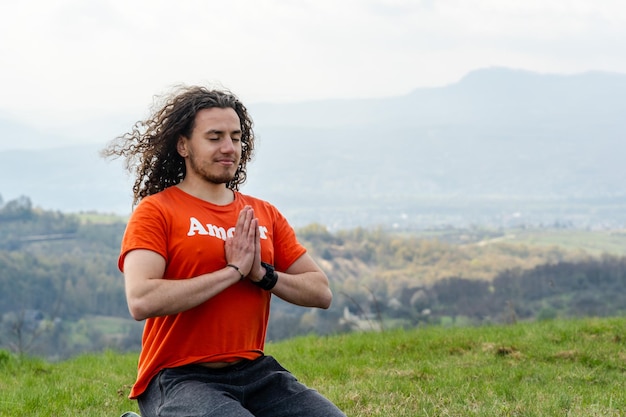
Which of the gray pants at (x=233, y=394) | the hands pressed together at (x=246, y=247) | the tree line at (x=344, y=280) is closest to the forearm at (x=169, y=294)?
the hands pressed together at (x=246, y=247)

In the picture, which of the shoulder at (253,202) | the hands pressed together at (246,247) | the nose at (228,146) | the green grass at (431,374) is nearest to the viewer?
the hands pressed together at (246,247)

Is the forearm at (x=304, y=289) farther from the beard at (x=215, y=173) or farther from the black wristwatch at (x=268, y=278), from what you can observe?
the beard at (x=215, y=173)

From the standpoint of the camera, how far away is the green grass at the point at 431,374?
7434 millimetres

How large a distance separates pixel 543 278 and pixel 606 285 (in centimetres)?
543

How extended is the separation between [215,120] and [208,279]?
1.02m

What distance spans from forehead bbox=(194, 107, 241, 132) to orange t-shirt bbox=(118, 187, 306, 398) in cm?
42

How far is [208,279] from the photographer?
478cm

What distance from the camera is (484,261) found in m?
75.7

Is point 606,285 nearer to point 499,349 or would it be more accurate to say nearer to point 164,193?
point 499,349

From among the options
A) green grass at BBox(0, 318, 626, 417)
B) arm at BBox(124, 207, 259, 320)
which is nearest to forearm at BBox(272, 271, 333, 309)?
arm at BBox(124, 207, 259, 320)

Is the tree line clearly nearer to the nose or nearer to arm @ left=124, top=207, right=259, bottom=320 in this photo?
the nose

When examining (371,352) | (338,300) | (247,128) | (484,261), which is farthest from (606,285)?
(247,128)

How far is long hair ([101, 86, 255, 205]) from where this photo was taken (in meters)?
5.33

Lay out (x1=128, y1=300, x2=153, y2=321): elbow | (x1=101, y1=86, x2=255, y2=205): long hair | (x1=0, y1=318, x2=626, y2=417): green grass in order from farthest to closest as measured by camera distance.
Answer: (x1=0, y1=318, x2=626, y2=417): green grass → (x1=101, y1=86, x2=255, y2=205): long hair → (x1=128, y1=300, x2=153, y2=321): elbow
